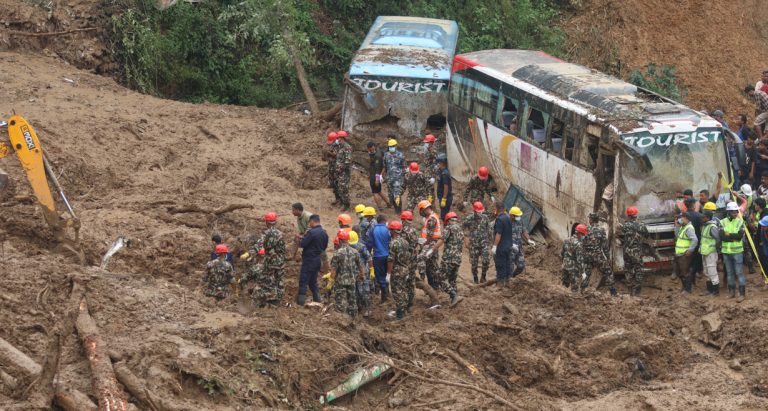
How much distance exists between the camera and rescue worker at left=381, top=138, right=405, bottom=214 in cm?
1922

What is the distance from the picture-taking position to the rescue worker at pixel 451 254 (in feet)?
49.7

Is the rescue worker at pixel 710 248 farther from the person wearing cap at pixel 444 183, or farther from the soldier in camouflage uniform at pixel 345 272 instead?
the soldier in camouflage uniform at pixel 345 272

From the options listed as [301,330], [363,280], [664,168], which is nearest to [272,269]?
[363,280]

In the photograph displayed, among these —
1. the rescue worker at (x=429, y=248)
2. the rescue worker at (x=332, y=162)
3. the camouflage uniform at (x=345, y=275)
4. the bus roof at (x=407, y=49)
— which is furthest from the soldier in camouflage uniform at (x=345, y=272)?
the bus roof at (x=407, y=49)

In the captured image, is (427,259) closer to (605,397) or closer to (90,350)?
(605,397)

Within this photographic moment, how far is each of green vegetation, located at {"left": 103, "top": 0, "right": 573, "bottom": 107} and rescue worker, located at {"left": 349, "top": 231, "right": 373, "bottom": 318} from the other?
10546 millimetres

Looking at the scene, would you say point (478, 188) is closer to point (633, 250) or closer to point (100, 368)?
point (633, 250)

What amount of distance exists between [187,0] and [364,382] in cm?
1604

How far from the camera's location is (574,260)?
51.5ft

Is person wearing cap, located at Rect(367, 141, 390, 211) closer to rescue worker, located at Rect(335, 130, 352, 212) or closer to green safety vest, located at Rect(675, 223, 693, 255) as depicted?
rescue worker, located at Rect(335, 130, 352, 212)

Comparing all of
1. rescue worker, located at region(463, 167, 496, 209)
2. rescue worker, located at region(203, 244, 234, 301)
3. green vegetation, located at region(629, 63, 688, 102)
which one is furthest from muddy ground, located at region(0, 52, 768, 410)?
green vegetation, located at region(629, 63, 688, 102)

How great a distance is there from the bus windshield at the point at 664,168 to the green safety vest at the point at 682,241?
611 millimetres

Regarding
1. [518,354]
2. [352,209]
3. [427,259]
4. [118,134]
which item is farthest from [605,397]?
[118,134]

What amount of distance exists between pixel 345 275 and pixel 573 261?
344cm
